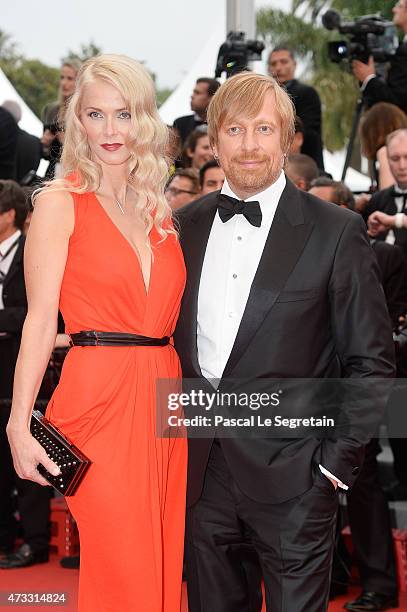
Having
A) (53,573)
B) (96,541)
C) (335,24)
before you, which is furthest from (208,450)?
(335,24)

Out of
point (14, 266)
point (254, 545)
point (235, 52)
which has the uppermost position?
point (235, 52)

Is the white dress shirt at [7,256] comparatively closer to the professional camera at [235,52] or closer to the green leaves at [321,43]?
the professional camera at [235,52]

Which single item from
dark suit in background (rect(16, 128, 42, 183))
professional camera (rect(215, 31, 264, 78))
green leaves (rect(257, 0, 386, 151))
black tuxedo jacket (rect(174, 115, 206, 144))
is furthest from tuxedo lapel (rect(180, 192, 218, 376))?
green leaves (rect(257, 0, 386, 151))

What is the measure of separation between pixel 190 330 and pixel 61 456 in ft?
1.58

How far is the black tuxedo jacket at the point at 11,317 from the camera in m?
4.94

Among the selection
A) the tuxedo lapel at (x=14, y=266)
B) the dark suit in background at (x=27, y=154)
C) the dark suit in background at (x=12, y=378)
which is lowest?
the dark suit in background at (x=12, y=378)

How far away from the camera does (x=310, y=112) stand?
6.47 metres

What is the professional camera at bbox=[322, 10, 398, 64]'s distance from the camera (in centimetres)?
607

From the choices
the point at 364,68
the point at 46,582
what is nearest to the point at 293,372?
the point at 46,582

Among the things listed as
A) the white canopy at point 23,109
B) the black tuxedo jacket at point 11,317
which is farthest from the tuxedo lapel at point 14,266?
the white canopy at point 23,109

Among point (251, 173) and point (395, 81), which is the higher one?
point (395, 81)

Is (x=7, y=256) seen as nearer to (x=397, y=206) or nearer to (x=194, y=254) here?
(x=397, y=206)

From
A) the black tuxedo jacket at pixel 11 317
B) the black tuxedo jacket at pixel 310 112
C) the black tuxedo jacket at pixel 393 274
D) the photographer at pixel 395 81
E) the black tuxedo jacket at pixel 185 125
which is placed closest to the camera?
the black tuxedo jacket at pixel 393 274

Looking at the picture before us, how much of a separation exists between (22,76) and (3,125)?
52.7 inches
